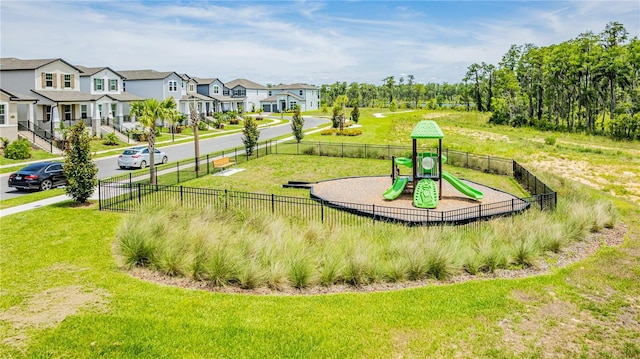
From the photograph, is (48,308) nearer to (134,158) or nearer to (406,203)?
(406,203)

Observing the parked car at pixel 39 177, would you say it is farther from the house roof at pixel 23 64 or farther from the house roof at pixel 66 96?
the house roof at pixel 23 64

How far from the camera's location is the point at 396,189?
2108 cm

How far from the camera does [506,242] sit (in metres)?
14.1

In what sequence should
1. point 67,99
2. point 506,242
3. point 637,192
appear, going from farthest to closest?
point 67,99
point 637,192
point 506,242

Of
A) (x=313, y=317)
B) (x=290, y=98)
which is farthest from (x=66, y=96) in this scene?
(x=290, y=98)

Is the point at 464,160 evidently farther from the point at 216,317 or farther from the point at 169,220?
the point at 216,317

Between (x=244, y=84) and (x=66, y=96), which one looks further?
(x=244, y=84)

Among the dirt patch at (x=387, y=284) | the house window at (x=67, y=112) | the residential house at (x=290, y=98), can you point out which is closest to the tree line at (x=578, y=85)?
the residential house at (x=290, y=98)

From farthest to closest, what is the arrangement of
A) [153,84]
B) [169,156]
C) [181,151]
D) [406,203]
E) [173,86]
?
[173,86], [153,84], [181,151], [169,156], [406,203]

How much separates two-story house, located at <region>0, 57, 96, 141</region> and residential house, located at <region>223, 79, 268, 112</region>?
4594 centimetres

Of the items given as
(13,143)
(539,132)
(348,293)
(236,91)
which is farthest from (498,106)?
(348,293)

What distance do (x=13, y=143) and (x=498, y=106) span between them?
75020 mm

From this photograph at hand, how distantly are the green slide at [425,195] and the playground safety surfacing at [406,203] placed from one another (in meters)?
0.32

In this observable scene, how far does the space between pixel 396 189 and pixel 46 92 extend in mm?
37651
